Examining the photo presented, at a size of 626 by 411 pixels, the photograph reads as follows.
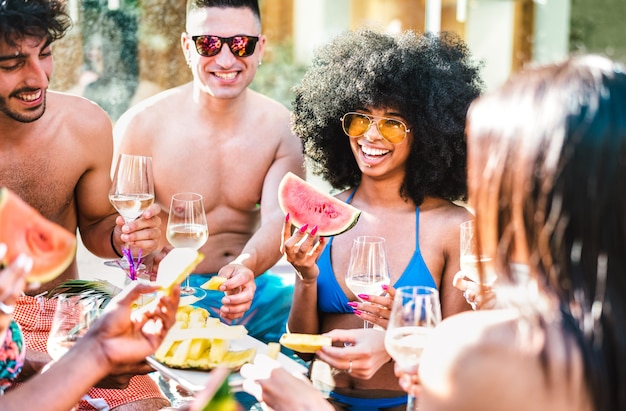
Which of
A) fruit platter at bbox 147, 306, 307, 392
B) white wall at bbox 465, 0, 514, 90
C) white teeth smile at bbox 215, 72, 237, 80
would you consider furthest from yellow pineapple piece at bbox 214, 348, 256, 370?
white wall at bbox 465, 0, 514, 90

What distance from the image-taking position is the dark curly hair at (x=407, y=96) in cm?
401

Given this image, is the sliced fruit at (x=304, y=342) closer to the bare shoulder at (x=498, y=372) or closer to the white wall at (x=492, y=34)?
the bare shoulder at (x=498, y=372)

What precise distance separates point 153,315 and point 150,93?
485 cm

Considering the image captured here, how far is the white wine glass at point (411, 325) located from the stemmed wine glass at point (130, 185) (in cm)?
174

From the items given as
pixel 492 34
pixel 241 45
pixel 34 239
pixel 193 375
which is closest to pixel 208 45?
pixel 241 45

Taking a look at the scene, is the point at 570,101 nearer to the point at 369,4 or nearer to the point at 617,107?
the point at 617,107

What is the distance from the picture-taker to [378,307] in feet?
10.8

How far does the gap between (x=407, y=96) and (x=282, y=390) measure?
2017 mm

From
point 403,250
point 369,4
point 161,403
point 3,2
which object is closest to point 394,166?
point 403,250

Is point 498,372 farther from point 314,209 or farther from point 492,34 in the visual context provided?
point 492,34

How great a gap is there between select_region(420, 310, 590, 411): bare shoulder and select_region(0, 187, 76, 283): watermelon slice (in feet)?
3.76

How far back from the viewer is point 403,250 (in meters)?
3.94

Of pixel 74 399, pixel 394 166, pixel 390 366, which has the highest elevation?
pixel 394 166

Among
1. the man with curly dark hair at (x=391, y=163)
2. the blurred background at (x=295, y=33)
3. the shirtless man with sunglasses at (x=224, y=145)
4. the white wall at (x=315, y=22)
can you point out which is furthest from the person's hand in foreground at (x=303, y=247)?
the white wall at (x=315, y=22)
